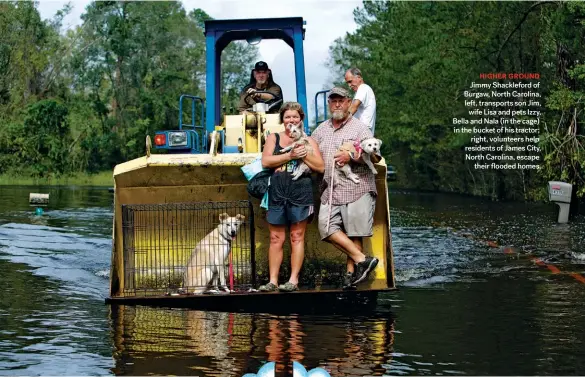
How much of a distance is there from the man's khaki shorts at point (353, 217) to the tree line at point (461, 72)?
693 inches

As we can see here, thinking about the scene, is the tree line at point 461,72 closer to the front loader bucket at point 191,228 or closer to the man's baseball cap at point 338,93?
the front loader bucket at point 191,228

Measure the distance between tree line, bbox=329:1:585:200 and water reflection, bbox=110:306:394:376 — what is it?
18.8 meters

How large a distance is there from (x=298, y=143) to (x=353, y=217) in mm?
972

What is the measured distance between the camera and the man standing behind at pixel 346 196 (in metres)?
11.1

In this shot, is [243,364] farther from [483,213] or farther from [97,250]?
[483,213]

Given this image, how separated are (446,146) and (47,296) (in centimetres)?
4153

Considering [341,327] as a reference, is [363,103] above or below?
above

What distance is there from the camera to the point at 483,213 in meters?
30.8

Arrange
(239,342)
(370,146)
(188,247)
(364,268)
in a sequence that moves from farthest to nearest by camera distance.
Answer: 1. (188,247)
2. (364,268)
3. (370,146)
4. (239,342)

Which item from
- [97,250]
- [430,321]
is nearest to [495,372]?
[430,321]

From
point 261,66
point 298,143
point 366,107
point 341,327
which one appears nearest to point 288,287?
point 341,327

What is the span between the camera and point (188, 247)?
1221 cm

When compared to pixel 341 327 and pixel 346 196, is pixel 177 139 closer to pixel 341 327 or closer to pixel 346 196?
pixel 346 196

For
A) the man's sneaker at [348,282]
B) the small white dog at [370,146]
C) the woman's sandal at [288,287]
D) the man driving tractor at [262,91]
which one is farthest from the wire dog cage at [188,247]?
the man driving tractor at [262,91]
